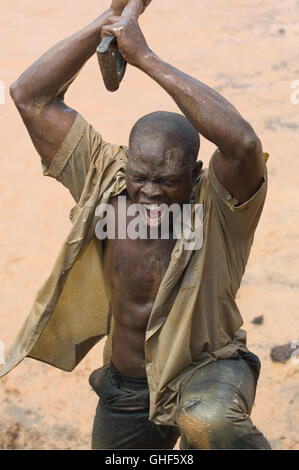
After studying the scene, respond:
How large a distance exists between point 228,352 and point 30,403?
7.29 ft

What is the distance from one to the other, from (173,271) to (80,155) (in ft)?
2.03

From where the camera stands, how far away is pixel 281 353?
594cm

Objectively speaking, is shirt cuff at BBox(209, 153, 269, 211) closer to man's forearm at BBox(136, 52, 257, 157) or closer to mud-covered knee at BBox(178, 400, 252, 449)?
man's forearm at BBox(136, 52, 257, 157)

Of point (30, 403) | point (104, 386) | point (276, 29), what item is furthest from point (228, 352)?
point (276, 29)

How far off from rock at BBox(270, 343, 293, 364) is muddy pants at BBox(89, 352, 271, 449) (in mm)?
1773

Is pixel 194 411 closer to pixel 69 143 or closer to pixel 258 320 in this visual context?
pixel 69 143

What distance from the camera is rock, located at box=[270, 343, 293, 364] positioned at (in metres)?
5.91

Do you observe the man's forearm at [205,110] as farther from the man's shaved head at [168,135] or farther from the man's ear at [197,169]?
the man's ear at [197,169]

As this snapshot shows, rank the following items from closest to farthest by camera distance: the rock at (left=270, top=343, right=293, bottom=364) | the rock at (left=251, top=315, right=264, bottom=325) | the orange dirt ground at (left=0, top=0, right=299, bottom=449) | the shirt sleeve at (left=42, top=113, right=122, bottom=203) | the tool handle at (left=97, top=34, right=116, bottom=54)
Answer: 1. the tool handle at (left=97, top=34, right=116, bottom=54)
2. the shirt sleeve at (left=42, top=113, right=122, bottom=203)
3. the orange dirt ground at (left=0, top=0, right=299, bottom=449)
4. the rock at (left=270, top=343, right=293, bottom=364)
5. the rock at (left=251, top=315, right=264, bottom=325)

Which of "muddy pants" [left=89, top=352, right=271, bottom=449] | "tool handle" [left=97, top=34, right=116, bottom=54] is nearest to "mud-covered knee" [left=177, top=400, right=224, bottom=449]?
"muddy pants" [left=89, top=352, right=271, bottom=449]

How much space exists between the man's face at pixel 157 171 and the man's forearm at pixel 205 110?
19 cm

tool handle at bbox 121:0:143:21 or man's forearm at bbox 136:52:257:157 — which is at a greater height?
tool handle at bbox 121:0:143:21

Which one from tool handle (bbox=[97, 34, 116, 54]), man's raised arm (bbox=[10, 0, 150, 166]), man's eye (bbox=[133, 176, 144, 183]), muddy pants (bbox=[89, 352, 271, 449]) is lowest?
muddy pants (bbox=[89, 352, 271, 449])

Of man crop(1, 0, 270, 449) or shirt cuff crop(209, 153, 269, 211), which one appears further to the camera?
shirt cuff crop(209, 153, 269, 211)
